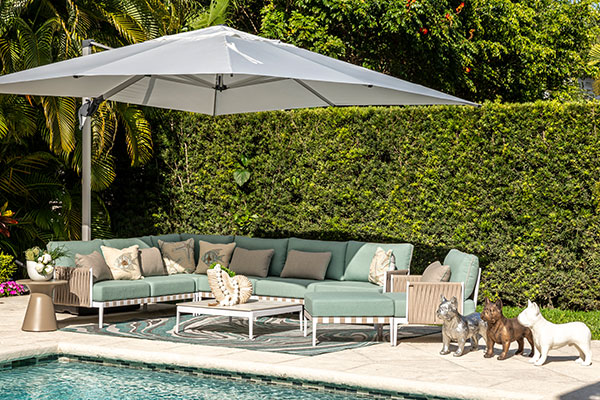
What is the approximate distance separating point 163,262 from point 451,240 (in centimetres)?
376

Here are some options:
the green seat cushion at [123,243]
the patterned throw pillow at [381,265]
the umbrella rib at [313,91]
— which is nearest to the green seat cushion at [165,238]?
the green seat cushion at [123,243]

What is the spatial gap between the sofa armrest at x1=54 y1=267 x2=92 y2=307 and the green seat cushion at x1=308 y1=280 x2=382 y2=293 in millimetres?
2512

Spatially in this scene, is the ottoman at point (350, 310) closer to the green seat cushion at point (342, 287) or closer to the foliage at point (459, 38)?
the green seat cushion at point (342, 287)

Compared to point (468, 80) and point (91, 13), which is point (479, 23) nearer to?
point (468, 80)

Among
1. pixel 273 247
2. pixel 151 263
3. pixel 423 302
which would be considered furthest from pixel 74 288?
pixel 423 302

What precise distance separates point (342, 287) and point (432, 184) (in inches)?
79.6

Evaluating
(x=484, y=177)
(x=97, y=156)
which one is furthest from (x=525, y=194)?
(x=97, y=156)

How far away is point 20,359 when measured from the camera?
710 cm

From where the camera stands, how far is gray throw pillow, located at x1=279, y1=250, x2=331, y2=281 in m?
9.68

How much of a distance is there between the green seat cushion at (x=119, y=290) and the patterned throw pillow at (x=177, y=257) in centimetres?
97

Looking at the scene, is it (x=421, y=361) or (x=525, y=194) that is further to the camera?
(x=525, y=194)

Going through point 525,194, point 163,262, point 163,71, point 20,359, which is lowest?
point 20,359

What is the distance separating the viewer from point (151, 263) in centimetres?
1000

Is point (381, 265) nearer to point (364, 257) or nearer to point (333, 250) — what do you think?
point (364, 257)
